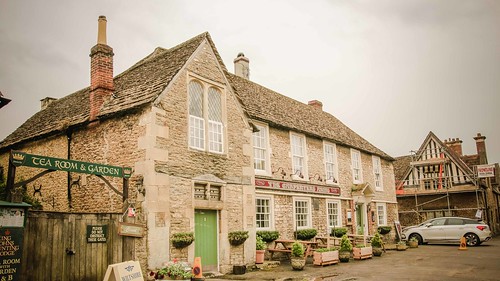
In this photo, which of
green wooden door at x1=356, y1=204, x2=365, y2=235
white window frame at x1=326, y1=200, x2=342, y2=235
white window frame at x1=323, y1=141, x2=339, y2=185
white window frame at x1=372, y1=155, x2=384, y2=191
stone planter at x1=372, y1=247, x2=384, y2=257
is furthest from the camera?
white window frame at x1=372, y1=155, x2=384, y2=191

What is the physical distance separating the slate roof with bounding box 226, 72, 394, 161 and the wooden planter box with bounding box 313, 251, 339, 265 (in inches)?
241

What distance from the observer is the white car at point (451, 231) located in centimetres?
2253

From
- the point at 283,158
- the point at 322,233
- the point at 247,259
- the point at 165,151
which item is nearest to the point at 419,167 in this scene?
the point at 322,233

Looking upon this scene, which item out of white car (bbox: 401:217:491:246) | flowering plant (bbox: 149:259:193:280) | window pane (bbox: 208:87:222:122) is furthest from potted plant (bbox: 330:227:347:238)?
flowering plant (bbox: 149:259:193:280)

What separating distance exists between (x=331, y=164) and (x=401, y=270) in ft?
31.1

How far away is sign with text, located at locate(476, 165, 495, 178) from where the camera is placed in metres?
29.7

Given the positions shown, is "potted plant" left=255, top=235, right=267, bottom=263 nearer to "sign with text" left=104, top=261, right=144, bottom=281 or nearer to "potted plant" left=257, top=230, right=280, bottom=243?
"potted plant" left=257, top=230, right=280, bottom=243

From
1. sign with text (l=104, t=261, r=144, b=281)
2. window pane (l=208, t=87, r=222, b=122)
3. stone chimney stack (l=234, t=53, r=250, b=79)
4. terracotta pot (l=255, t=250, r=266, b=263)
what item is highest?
stone chimney stack (l=234, t=53, r=250, b=79)

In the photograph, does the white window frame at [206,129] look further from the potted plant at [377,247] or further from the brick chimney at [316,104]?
the brick chimney at [316,104]

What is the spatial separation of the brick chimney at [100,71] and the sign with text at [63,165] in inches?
137

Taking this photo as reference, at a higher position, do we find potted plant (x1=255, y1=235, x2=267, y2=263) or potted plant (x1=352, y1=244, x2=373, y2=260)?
potted plant (x1=255, y1=235, x2=267, y2=263)

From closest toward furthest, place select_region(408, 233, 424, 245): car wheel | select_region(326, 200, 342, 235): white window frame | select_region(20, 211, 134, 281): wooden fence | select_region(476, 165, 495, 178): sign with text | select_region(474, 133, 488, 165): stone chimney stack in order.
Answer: select_region(20, 211, 134, 281): wooden fence < select_region(326, 200, 342, 235): white window frame < select_region(408, 233, 424, 245): car wheel < select_region(476, 165, 495, 178): sign with text < select_region(474, 133, 488, 165): stone chimney stack

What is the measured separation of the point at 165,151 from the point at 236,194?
140 inches

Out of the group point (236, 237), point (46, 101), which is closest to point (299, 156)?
point (236, 237)
